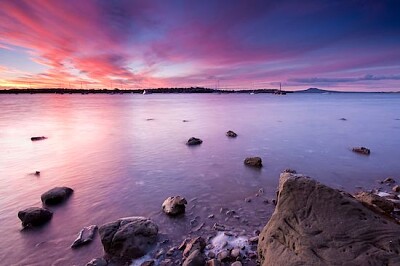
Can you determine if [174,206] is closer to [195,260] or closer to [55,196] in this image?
[195,260]

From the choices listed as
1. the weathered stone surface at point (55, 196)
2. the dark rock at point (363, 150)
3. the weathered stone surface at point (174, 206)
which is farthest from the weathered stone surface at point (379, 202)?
the weathered stone surface at point (55, 196)

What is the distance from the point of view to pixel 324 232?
481cm

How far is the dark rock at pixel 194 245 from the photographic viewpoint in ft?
21.0

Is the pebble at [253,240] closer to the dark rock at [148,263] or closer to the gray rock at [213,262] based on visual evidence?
the gray rock at [213,262]

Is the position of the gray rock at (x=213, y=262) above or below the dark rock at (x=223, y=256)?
above

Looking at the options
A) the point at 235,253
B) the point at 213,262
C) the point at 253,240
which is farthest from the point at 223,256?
the point at 253,240

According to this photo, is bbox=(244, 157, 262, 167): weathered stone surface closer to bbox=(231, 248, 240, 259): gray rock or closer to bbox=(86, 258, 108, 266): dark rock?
bbox=(231, 248, 240, 259): gray rock

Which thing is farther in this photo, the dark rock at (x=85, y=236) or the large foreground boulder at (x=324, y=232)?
the dark rock at (x=85, y=236)

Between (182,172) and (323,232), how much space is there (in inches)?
364

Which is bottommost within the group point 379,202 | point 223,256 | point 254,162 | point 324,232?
point 223,256

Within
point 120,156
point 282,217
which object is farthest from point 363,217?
point 120,156

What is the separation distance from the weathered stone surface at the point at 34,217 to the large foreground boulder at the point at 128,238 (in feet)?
9.44

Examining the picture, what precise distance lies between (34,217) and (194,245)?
5.54 m

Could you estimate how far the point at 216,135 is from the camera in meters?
24.8
